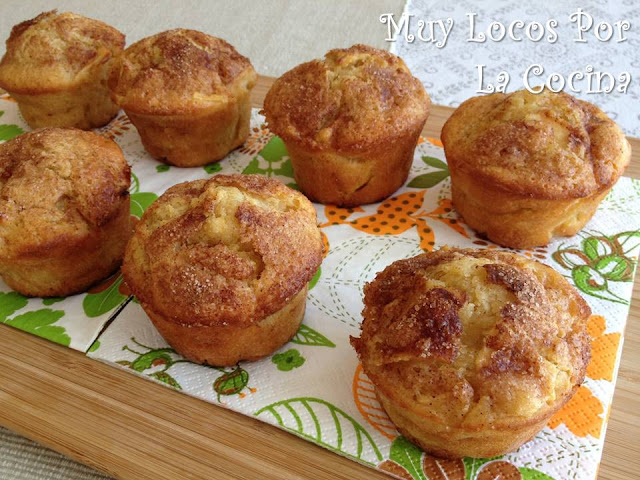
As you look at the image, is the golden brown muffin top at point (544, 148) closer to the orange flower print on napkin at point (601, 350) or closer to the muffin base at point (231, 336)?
the orange flower print on napkin at point (601, 350)

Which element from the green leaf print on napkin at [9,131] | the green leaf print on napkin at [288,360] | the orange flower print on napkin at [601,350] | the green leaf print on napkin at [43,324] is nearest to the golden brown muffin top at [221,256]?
the green leaf print on napkin at [288,360]

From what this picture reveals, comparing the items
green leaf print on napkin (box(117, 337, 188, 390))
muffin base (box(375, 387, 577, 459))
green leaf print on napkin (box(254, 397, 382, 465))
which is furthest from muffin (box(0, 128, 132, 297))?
muffin base (box(375, 387, 577, 459))

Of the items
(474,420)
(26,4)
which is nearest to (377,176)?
(474,420)

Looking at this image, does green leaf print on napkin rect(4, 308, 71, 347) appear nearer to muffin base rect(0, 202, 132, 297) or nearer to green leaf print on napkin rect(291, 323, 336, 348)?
muffin base rect(0, 202, 132, 297)

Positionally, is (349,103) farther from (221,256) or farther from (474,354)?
(474,354)

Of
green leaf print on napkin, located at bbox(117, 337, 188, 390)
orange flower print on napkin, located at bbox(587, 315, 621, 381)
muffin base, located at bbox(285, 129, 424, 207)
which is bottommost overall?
orange flower print on napkin, located at bbox(587, 315, 621, 381)

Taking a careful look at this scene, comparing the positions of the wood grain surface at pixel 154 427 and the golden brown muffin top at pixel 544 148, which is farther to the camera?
the golden brown muffin top at pixel 544 148
